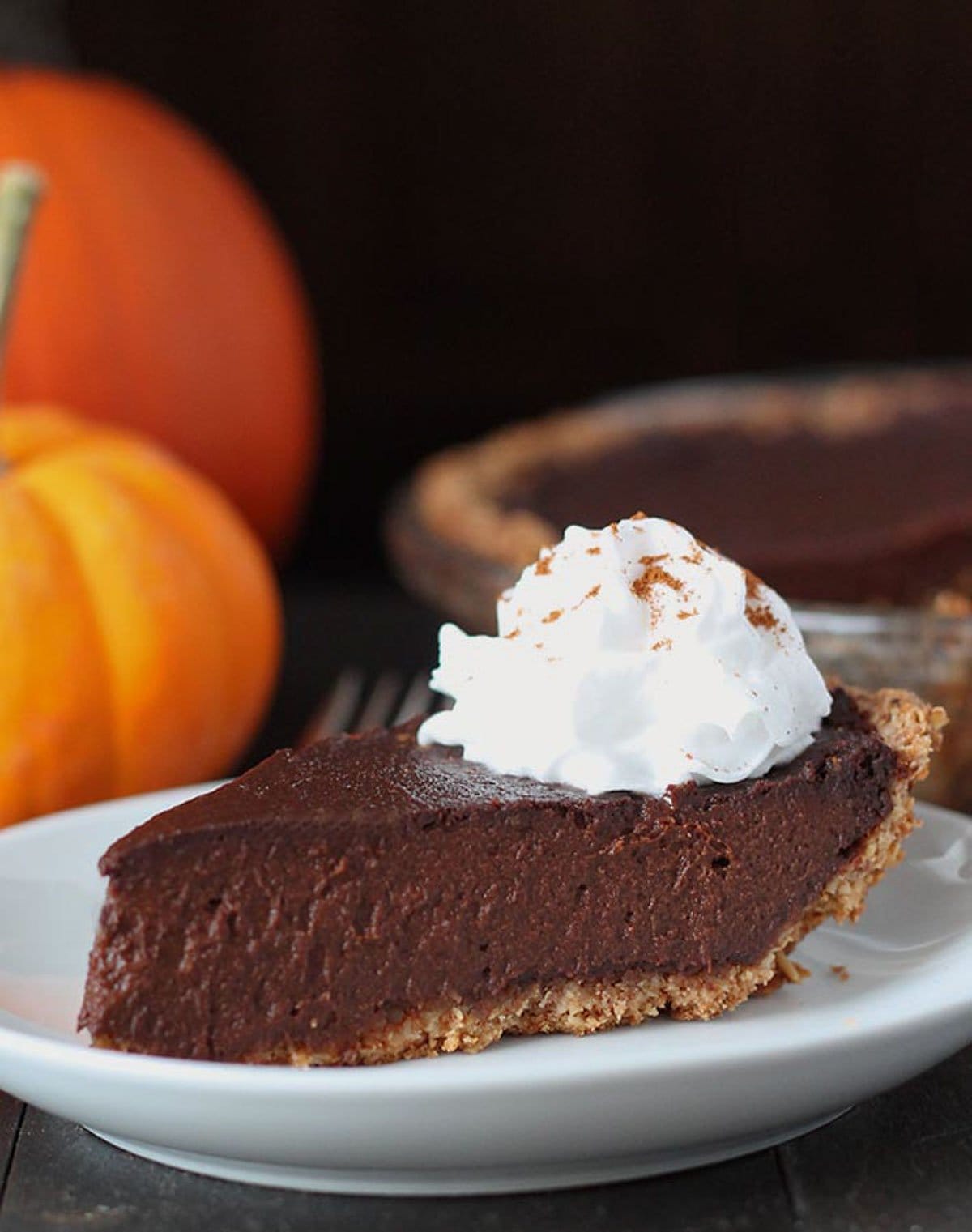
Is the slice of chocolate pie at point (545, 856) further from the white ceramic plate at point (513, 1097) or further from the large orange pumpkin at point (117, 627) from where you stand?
the large orange pumpkin at point (117, 627)

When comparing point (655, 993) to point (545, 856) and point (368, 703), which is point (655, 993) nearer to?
point (545, 856)

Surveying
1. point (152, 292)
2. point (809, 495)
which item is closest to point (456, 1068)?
point (809, 495)

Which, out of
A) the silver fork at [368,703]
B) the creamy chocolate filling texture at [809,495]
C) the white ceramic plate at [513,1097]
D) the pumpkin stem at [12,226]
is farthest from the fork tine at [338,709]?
the white ceramic plate at [513,1097]

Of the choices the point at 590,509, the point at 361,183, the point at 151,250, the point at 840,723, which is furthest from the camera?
the point at 361,183

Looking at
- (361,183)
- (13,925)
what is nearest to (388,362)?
(361,183)

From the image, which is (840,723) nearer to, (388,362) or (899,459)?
(899,459)
